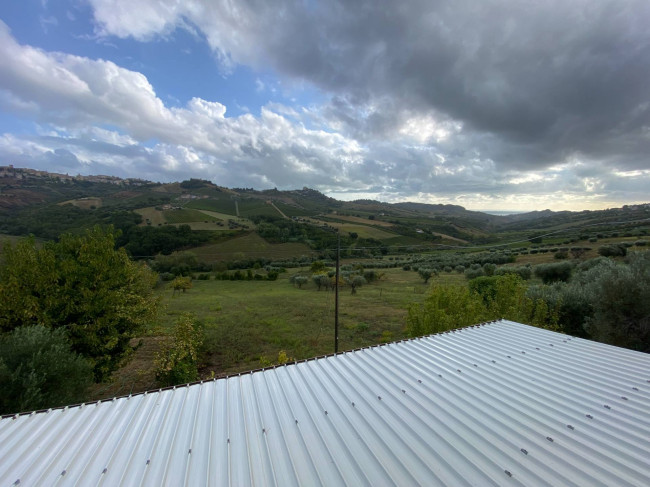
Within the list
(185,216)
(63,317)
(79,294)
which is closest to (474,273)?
(79,294)

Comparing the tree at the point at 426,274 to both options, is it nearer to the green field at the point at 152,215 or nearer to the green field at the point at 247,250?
the green field at the point at 247,250

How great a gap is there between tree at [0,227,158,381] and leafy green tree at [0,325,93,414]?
101 cm

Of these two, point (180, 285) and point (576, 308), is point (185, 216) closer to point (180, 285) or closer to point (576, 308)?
point (180, 285)

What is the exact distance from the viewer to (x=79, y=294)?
9.41 meters

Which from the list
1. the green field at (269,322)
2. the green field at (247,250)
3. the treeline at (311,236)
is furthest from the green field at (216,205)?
the green field at (269,322)

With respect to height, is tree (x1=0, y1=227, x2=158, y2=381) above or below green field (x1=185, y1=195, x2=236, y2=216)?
below

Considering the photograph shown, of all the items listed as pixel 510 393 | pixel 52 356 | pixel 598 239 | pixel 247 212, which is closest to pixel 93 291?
pixel 52 356

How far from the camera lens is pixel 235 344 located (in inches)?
673

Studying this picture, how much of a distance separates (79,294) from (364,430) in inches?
415

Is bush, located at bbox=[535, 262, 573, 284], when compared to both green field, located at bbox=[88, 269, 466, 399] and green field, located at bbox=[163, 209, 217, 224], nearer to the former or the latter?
green field, located at bbox=[88, 269, 466, 399]

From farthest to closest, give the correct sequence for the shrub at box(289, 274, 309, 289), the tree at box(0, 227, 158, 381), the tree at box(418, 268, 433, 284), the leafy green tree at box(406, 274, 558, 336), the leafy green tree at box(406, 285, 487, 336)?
the shrub at box(289, 274, 309, 289) → the tree at box(418, 268, 433, 284) → the leafy green tree at box(406, 274, 558, 336) → the leafy green tree at box(406, 285, 487, 336) → the tree at box(0, 227, 158, 381)

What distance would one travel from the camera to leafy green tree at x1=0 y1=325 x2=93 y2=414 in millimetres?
6617

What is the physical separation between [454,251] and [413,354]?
65.1m

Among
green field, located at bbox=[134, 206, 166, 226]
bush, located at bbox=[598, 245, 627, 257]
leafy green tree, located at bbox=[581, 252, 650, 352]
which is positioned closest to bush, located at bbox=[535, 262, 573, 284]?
bush, located at bbox=[598, 245, 627, 257]
